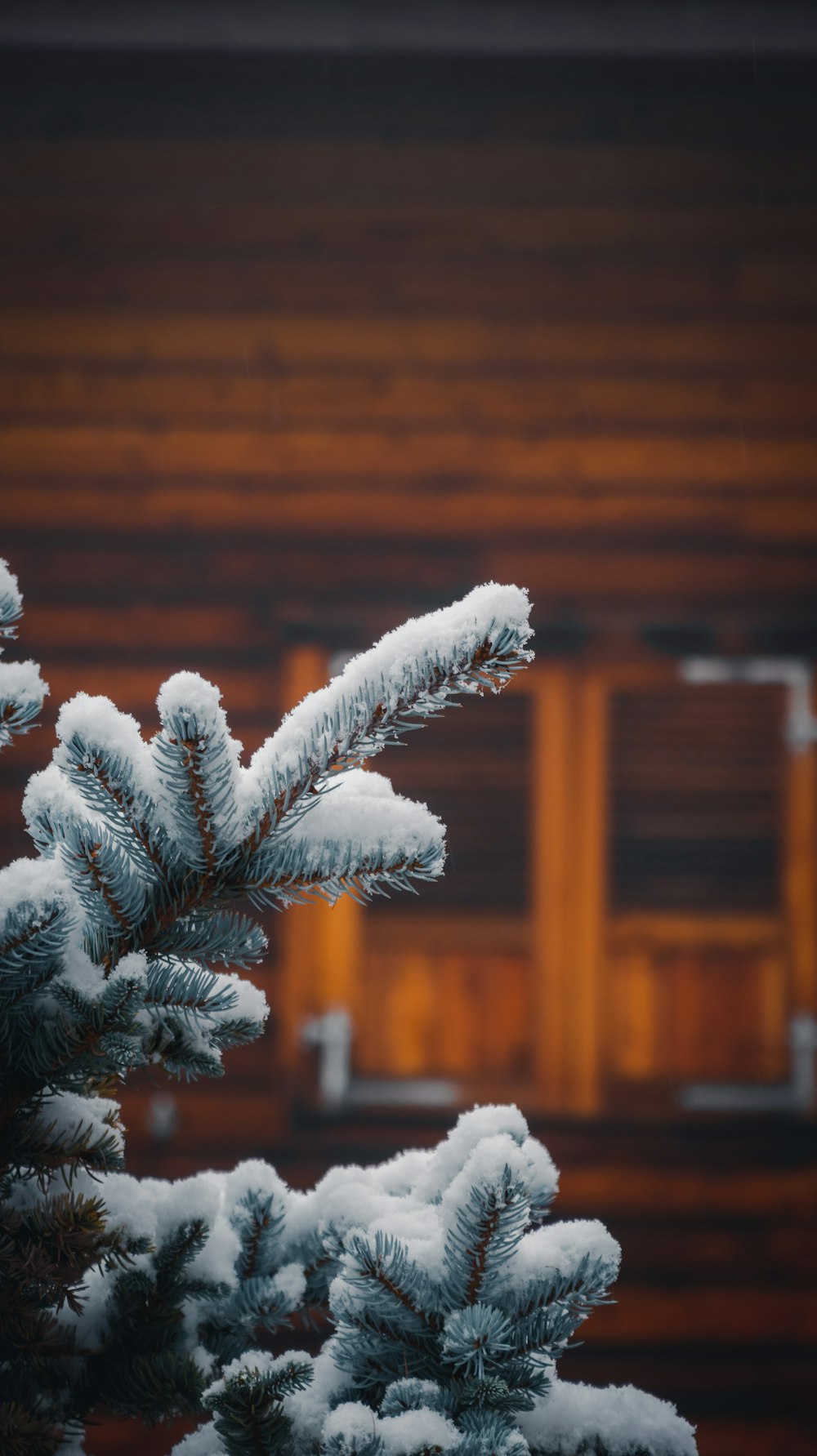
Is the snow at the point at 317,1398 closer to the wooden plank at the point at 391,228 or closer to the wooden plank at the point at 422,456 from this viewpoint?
the wooden plank at the point at 422,456

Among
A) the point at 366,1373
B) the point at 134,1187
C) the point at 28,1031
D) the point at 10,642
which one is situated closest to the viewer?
the point at 28,1031

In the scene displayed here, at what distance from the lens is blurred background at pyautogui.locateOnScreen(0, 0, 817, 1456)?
14.2 ft

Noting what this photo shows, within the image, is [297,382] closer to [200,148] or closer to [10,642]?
[200,148]

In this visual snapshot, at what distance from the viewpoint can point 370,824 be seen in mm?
740

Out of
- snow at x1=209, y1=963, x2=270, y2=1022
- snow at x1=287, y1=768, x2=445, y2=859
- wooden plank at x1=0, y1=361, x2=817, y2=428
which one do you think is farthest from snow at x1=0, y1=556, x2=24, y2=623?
wooden plank at x1=0, y1=361, x2=817, y2=428

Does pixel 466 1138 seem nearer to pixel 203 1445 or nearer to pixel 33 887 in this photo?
pixel 203 1445

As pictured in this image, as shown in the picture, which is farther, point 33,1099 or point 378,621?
point 378,621

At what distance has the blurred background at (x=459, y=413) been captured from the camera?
434 centimetres

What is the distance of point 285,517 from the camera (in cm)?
436

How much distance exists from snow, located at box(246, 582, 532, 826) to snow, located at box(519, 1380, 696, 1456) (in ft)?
1.98

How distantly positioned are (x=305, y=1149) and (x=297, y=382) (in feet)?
11.0

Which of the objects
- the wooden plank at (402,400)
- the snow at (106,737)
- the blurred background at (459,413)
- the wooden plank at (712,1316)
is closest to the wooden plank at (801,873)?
the blurred background at (459,413)

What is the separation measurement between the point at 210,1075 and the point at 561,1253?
334 millimetres

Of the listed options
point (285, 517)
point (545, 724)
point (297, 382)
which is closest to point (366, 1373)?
point (545, 724)
